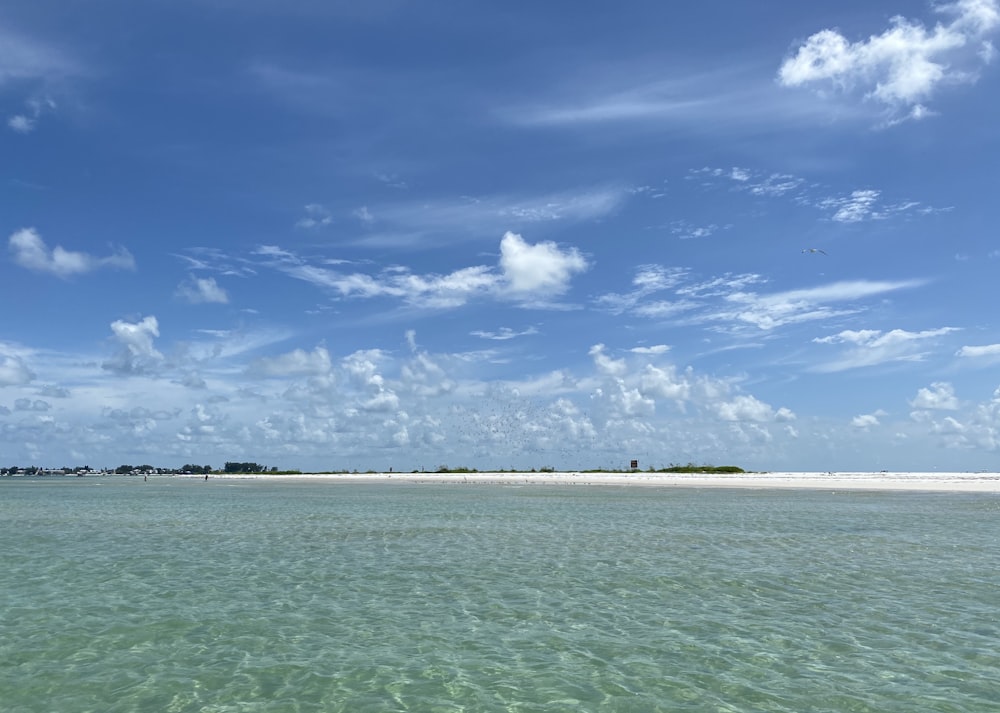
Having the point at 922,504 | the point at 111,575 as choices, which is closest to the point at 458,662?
the point at 111,575

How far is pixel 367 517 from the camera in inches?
2068

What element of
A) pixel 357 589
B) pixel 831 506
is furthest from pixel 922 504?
pixel 357 589

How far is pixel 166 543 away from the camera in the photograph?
35938 millimetres

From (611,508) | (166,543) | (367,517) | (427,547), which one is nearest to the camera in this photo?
(427,547)

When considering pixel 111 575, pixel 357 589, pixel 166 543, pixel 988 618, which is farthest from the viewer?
pixel 166 543

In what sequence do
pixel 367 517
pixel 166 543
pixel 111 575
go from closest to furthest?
pixel 111 575 → pixel 166 543 → pixel 367 517

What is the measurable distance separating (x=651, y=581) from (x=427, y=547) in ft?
41.7

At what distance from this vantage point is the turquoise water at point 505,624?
12.8 m

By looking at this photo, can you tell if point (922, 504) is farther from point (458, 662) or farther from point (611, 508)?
point (458, 662)

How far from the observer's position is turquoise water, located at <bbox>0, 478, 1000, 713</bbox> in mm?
12797

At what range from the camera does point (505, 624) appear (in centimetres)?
1786

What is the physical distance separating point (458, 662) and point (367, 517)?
39.2 meters

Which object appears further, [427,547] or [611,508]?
[611,508]

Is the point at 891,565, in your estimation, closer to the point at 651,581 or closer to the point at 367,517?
the point at 651,581
